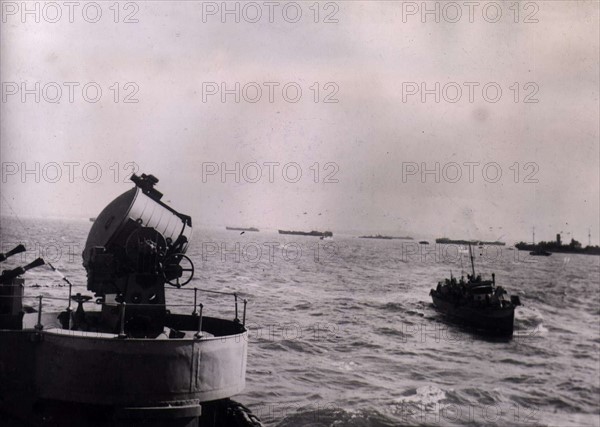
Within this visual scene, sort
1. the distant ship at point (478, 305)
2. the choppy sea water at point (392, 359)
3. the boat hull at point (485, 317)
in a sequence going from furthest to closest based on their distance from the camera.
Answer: the distant ship at point (478, 305) → the boat hull at point (485, 317) → the choppy sea water at point (392, 359)

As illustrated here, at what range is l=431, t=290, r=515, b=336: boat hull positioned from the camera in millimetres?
46938

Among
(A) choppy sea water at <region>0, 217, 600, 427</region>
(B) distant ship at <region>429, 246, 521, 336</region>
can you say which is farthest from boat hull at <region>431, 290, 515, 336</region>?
(A) choppy sea water at <region>0, 217, 600, 427</region>

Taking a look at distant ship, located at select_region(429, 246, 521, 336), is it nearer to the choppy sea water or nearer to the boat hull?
the boat hull

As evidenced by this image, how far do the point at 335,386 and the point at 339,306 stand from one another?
945 inches

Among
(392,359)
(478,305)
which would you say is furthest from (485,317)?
(392,359)

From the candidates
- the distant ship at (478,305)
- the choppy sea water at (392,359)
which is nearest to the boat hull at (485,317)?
the distant ship at (478,305)

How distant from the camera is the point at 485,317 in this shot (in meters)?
47.9

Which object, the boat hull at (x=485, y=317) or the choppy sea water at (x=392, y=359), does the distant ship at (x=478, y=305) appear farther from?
the choppy sea water at (x=392, y=359)

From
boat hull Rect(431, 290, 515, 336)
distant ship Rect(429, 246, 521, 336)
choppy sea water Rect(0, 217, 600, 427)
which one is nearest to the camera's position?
choppy sea water Rect(0, 217, 600, 427)

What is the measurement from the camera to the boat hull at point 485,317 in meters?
46.9

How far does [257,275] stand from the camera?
68438 mm

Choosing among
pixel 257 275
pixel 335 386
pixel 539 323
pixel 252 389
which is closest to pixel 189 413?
pixel 252 389

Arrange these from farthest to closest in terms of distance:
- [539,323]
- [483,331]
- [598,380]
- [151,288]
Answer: [539,323] → [483,331] → [598,380] → [151,288]

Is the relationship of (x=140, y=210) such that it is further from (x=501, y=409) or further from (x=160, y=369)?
(x=501, y=409)
